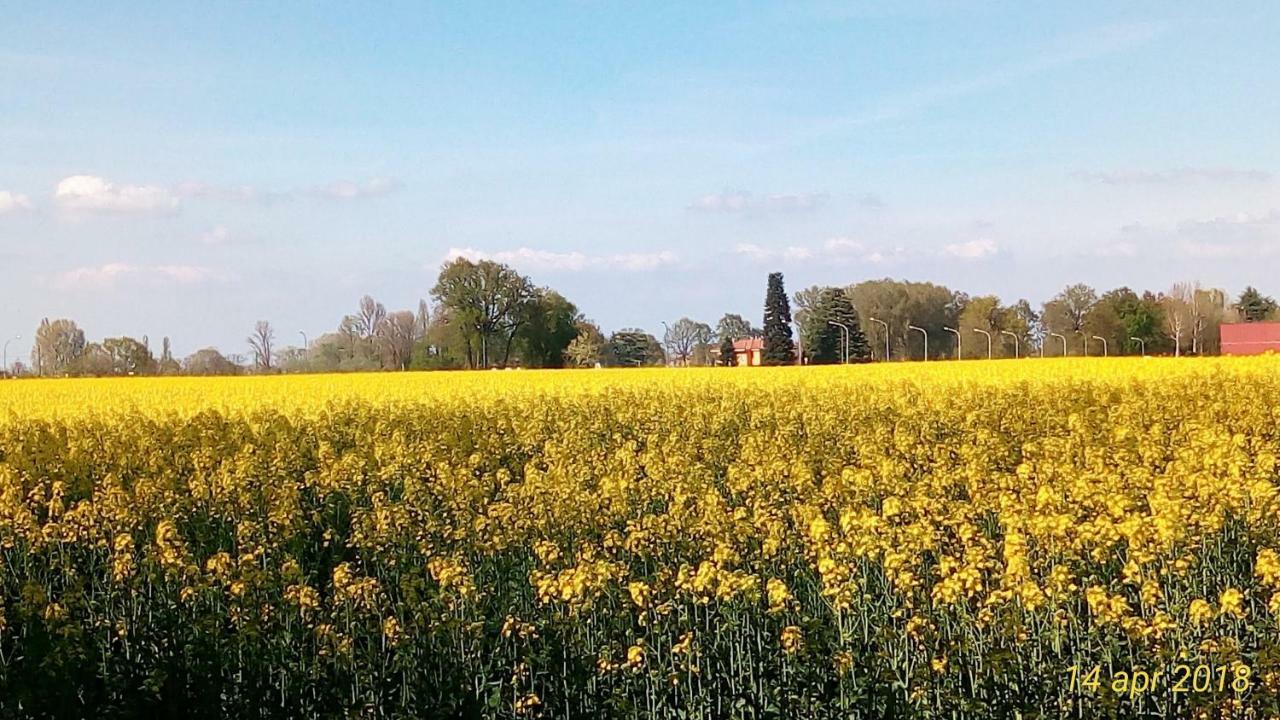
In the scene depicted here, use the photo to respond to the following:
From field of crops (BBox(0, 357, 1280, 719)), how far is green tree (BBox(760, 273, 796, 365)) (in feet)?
312

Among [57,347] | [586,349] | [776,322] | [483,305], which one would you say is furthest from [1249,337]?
[57,347]

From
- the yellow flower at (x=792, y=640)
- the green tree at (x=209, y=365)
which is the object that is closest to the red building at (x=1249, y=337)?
the green tree at (x=209, y=365)

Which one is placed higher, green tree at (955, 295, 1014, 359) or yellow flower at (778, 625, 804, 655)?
green tree at (955, 295, 1014, 359)

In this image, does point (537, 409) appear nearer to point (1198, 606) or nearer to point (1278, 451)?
point (1278, 451)

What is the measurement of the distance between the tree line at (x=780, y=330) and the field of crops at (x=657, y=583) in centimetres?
7275

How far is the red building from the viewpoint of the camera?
302ft

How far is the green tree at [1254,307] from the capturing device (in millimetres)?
131750

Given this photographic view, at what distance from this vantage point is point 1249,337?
309 feet

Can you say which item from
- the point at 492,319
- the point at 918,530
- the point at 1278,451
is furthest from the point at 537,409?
the point at 492,319

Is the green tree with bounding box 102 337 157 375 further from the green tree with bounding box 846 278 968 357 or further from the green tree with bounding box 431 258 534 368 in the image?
the green tree with bounding box 846 278 968 357

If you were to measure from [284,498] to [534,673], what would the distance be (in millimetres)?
Result: 4644

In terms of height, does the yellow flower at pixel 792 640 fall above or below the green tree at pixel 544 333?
below

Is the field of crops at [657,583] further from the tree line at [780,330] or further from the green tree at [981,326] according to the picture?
the green tree at [981,326]

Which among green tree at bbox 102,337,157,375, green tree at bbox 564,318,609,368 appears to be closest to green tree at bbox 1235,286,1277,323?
green tree at bbox 564,318,609,368
